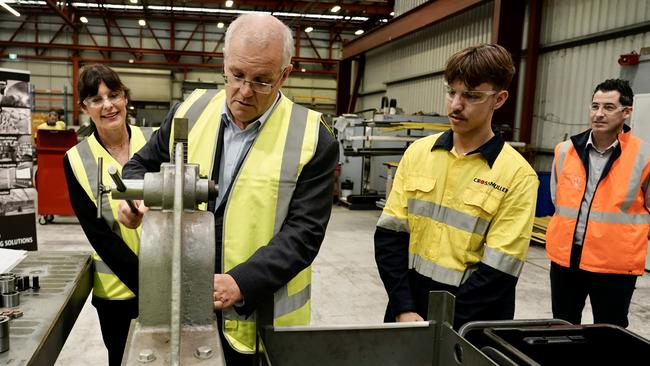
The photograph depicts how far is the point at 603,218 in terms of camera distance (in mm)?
2094

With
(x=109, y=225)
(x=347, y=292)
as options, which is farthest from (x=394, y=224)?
(x=347, y=292)

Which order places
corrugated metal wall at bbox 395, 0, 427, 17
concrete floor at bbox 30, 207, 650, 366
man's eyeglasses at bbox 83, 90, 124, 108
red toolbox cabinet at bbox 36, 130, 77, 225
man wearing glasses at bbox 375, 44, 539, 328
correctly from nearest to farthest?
man wearing glasses at bbox 375, 44, 539, 328
man's eyeglasses at bbox 83, 90, 124, 108
concrete floor at bbox 30, 207, 650, 366
red toolbox cabinet at bbox 36, 130, 77, 225
corrugated metal wall at bbox 395, 0, 427, 17

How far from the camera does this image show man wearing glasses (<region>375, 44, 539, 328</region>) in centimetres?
128

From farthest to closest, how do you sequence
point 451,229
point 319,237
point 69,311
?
point 451,229 < point 319,237 < point 69,311

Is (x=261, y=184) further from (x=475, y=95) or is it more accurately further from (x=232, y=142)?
(x=475, y=95)

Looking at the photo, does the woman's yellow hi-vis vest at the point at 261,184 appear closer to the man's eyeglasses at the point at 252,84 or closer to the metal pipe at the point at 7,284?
the man's eyeglasses at the point at 252,84

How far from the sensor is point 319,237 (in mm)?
1050

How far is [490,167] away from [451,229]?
200 millimetres

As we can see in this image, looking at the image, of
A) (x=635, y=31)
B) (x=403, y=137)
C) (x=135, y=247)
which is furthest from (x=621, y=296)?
(x=403, y=137)

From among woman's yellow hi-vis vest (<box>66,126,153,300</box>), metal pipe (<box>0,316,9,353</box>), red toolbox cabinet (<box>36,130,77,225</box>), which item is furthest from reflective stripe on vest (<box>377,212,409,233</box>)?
red toolbox cabinet (<box>36,130,77,225</box>)

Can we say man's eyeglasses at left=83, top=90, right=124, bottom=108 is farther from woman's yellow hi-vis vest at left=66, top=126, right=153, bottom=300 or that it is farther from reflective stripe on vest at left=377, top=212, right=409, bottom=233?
reflective stripe on vest at left=377, top=212, right=409, bottom=233

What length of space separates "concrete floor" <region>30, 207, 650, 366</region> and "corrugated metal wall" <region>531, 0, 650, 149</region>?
5.12 feet

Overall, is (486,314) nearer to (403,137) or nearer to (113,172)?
(113,172)

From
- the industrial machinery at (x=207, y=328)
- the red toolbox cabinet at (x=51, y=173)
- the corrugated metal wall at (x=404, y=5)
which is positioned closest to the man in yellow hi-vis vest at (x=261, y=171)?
the industrial machinery at (x=207, y=328)
